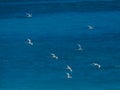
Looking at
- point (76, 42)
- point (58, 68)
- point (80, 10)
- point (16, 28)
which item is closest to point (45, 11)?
point (80, 10)

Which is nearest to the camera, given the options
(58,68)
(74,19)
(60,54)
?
(58,68)

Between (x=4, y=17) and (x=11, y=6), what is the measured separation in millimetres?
7245

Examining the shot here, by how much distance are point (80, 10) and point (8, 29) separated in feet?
35.0

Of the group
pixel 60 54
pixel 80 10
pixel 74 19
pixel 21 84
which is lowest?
pixel 21 84

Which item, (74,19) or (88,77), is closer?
(88,77)

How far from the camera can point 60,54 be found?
147ft

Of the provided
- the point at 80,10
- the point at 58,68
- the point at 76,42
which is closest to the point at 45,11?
the point at 80,10

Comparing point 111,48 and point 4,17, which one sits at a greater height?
point 4,17

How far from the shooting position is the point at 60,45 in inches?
1871

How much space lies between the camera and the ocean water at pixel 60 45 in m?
38.4

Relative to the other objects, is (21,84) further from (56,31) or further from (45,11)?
(45,11)

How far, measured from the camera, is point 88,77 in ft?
128

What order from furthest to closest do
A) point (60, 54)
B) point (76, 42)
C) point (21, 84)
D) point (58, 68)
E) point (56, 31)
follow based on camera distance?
point (56, 31)
point (76, 42)
point (60, 54)
point (58, 68)
point (21, 84)

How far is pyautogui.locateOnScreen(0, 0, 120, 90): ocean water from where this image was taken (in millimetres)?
38438
